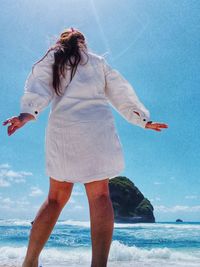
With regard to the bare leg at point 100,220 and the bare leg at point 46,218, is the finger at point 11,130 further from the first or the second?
the bare leg at point 100,220

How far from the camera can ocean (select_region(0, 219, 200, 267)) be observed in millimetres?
8562

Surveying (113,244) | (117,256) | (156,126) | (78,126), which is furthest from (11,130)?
(113,244)

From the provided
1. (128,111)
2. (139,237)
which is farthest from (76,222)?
(128,111)

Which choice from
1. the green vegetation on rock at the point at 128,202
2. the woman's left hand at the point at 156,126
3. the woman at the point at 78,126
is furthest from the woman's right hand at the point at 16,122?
the green vegetation on rock at the point at 128,202

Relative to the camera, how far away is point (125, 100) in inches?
106

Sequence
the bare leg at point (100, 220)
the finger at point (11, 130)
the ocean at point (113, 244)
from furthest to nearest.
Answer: the ocean at point (113, 244)
the finger at point (11, 130)
the bare leg at point (100, 220)

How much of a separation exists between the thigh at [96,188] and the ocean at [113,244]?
19.9 ft

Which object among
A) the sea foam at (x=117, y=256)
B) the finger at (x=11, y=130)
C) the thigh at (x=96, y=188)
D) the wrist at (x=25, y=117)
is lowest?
the sea foam at (x=117, y=256)

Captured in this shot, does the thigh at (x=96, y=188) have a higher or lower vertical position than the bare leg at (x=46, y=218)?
higher

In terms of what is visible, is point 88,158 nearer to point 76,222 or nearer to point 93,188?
point 93,188

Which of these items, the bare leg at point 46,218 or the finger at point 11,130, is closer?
the finger at point 11,130

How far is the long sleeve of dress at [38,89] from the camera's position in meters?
2.44

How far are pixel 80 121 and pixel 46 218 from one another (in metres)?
0.64

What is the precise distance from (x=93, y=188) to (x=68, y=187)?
0.71 ft
